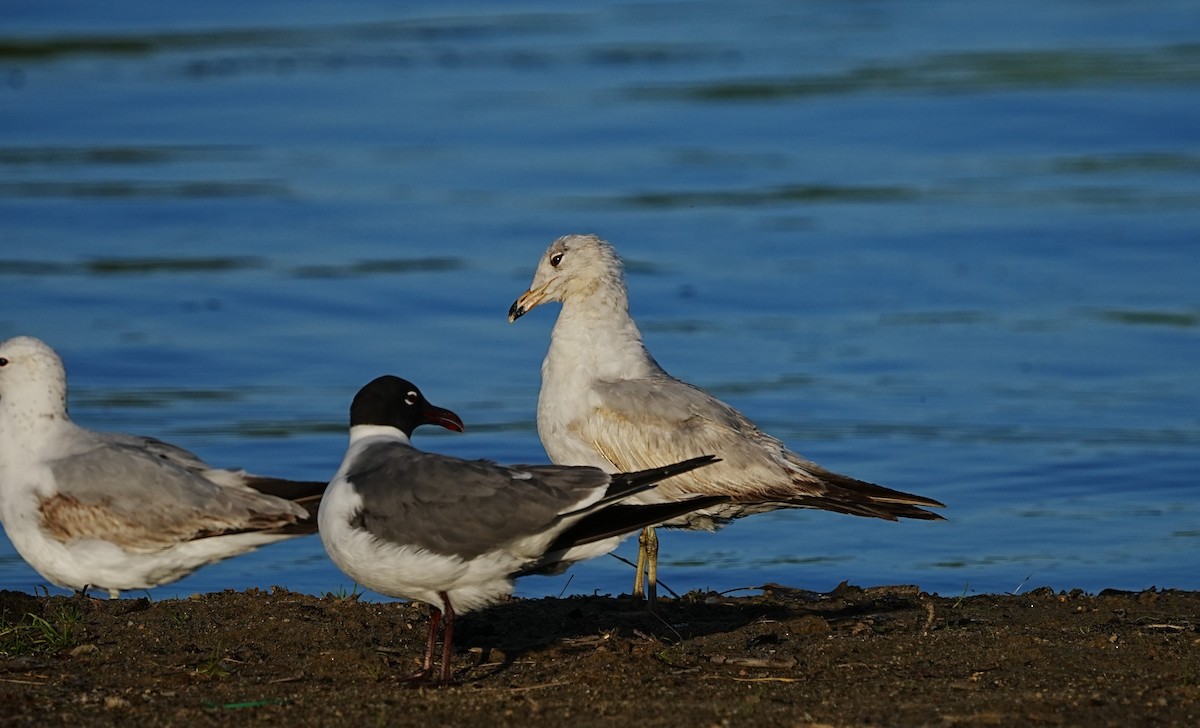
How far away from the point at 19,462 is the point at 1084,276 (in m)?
11.0

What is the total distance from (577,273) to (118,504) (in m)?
2.83

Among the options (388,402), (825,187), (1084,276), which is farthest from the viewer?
(825,187)

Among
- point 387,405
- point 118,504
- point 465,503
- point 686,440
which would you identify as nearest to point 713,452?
point 686,440

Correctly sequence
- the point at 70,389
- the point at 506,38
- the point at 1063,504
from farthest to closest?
the point at 506,38 → the point at 70,389 → the point at 1063,504

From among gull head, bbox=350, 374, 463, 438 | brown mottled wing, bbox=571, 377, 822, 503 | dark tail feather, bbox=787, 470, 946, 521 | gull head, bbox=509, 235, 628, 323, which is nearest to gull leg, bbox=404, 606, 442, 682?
gull head, bbox=350, 374, 463, 438

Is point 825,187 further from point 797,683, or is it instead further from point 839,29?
point 797,683

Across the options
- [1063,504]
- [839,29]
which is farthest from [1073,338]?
[839,29]

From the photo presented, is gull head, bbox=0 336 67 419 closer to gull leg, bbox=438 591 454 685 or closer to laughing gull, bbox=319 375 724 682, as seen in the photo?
laughing gull, bbox=319 375 724 682

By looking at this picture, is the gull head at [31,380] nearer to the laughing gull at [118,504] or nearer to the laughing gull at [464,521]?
the laughing gull at [118,504]

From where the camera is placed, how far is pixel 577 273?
391 inches

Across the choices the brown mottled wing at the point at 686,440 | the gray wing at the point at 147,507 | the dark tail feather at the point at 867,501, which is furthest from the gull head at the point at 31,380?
the dark tail feather at the point at 867,501

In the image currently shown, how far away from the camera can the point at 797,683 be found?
714cm

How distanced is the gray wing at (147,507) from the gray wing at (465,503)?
1.03m

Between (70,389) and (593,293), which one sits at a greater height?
(593,293)
